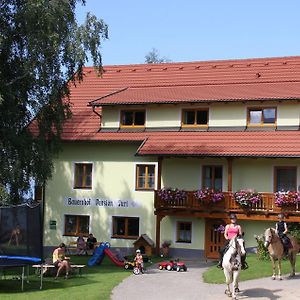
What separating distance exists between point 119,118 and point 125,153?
197cm

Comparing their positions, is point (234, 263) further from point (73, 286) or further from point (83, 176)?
point (83, 176)

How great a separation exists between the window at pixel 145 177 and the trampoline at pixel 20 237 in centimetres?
1274

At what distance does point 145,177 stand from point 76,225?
15.4ft

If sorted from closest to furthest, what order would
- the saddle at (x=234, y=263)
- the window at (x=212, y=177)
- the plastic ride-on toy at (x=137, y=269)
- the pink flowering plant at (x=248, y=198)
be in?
the saddle at (x=234, y=263) < the plastic ride-on toy at (x=137, y=269) < the pink flowering plant at (x=248, y=198) < the window at (x=212, y=177)

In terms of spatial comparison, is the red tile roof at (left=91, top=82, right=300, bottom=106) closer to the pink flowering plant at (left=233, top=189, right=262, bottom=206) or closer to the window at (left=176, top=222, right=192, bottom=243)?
the pink flowering plant at (left=233, top=189, right=262, bottom=206)

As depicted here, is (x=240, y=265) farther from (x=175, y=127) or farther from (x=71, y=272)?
(x=175, y=127)

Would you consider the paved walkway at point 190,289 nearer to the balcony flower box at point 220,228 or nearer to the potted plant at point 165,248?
the balcony flower box at point 220,228

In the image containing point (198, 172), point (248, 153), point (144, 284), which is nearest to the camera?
point (144, 284)

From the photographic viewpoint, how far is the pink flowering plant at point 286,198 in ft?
90.7

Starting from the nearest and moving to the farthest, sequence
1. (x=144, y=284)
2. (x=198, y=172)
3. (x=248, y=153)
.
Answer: (x=144, y=284) < (x=248, y=153) < (x=198, y=172)

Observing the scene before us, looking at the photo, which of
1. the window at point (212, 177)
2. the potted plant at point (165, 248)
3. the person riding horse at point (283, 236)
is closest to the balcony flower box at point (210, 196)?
the window at point (212, 177)

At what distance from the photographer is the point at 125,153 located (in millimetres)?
32781

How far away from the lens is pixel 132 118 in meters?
33.5

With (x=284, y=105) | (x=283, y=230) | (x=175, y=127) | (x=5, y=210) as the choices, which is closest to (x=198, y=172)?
(x=175, y=127)
